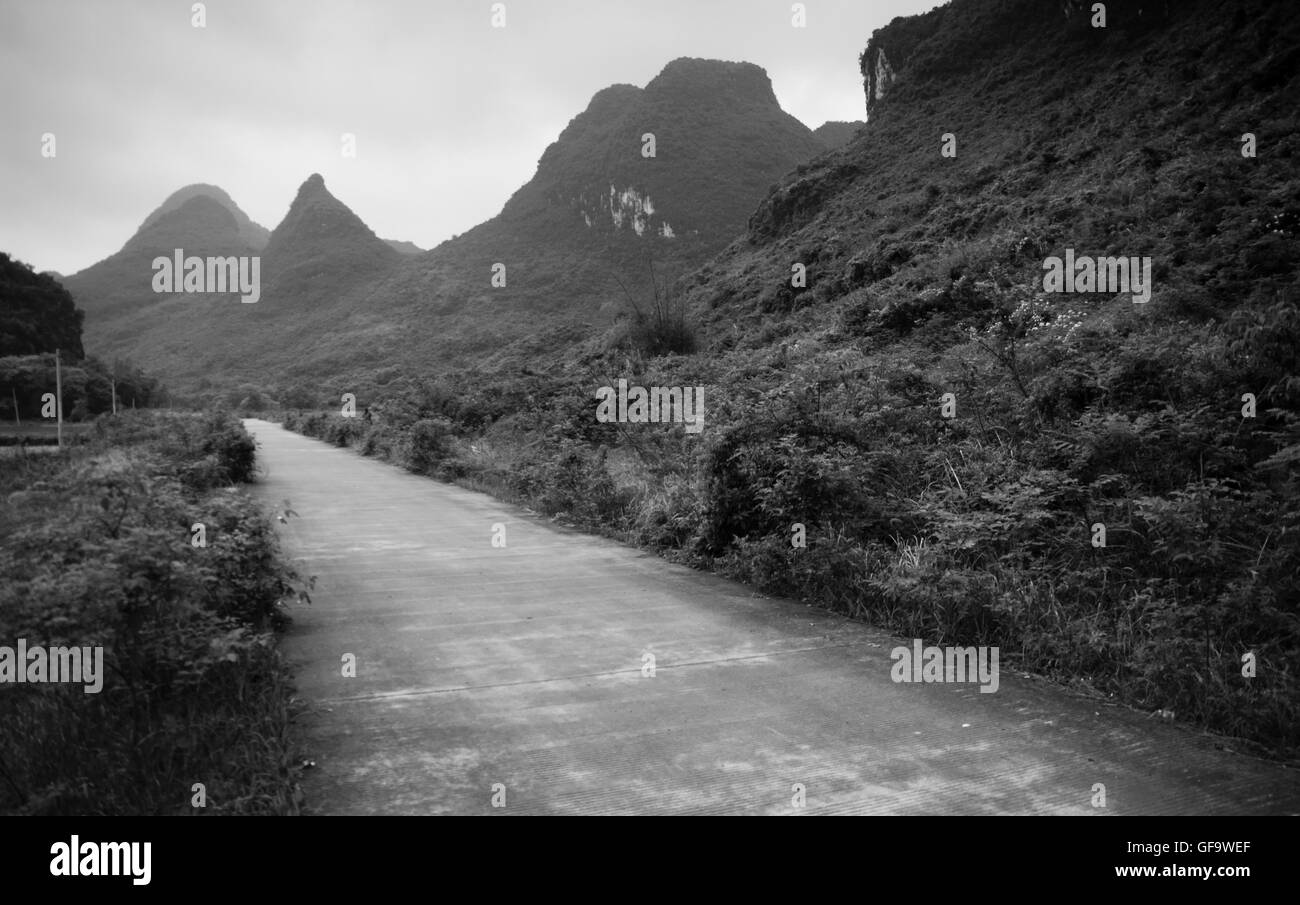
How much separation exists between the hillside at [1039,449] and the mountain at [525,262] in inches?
2323

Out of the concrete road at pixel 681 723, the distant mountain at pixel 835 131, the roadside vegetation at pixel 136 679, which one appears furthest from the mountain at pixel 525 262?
the roadside vegetation at pixel 136 679

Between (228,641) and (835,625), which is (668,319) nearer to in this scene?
(835,625)

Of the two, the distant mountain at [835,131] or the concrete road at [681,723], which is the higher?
the distant mountain at [835,131]

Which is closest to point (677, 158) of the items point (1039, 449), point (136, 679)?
point (1039, 449)

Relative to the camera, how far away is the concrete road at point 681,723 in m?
3.64

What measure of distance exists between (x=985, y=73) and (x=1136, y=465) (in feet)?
211

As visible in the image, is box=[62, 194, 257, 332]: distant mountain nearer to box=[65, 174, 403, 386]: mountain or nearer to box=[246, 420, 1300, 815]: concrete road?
box=[65, 174, 403, 386]: mountain

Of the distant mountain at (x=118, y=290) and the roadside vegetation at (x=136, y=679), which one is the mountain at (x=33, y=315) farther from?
the distant mountain at (x=118, y=290)

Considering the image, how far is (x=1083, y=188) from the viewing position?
32750mm

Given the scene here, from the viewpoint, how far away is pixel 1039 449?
7605mm

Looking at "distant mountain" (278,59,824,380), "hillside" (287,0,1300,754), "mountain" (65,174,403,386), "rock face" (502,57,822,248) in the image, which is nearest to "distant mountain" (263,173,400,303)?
"mountain" (65,174,403,386)

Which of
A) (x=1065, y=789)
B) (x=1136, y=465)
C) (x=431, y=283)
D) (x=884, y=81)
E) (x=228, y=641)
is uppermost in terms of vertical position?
(x=884, y=81)

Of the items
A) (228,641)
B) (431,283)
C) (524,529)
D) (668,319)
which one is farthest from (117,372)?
(431,283)
